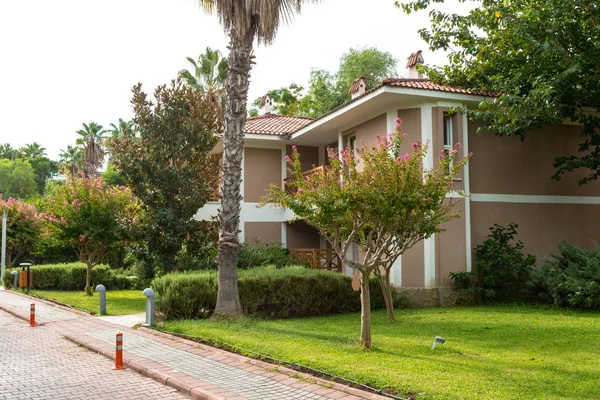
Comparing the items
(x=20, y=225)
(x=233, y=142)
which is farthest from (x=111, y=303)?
(x=20, y=225)

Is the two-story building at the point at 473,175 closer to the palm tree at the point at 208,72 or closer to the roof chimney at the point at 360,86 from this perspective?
the roof chimney at the point at 360,86

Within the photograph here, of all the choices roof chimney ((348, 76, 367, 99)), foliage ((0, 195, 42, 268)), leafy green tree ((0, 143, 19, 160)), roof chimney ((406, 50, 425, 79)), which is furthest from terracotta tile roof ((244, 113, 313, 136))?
leafy green tree ((0, 143, 19, 160))

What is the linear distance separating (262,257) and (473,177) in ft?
24.6

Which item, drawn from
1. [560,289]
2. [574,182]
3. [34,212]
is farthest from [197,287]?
[34,212]

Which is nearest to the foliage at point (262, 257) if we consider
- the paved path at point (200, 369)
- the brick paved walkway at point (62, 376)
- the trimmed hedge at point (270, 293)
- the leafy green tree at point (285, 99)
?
the trimmed hedge at point (270, 293)

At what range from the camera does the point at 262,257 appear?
736 inches

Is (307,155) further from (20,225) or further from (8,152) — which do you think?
(8,152)

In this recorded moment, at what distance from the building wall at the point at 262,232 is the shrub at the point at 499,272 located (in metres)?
8.87

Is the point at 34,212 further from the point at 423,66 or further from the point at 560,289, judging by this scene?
the point at 560,289

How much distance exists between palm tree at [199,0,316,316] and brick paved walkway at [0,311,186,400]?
3.62m

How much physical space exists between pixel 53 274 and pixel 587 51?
22.1 metres

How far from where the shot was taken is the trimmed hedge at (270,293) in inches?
503

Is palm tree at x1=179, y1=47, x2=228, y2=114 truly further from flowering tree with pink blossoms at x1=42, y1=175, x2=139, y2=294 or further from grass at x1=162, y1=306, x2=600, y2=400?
grass at x1=162, y1=306, x2=600, y2=400

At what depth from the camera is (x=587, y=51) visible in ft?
42.3
